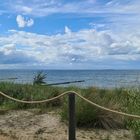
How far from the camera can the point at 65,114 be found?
9.95 m

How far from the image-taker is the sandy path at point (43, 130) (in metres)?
8.98

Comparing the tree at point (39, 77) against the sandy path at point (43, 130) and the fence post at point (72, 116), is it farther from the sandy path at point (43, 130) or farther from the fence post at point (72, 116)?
the fence post at point (72, 116)

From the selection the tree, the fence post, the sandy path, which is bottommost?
the sandy path

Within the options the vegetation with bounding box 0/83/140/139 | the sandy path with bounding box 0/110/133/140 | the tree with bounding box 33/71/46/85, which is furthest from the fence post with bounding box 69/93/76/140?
the tree with bounding box 33/71/46/85

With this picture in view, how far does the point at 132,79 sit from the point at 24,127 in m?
3.15

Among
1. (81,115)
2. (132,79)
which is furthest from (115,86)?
(81,115)

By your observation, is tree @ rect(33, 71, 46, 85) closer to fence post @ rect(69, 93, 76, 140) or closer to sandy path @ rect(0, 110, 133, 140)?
sandy path @ rect(0, 110, 133, 140)

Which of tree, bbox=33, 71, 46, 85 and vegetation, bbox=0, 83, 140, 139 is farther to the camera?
tree, bbox=33, 71, 46, 85

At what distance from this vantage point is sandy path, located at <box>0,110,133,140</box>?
29.5 feet

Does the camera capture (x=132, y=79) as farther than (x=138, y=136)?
Yes

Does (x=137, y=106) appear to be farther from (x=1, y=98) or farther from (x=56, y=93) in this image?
(x=1, y=98)

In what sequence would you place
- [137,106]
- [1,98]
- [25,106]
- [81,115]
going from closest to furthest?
[137,106] < [81,115] < [25,106] < [1,98]

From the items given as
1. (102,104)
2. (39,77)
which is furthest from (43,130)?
(39,77)

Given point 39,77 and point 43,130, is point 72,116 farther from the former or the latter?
point 39,77
